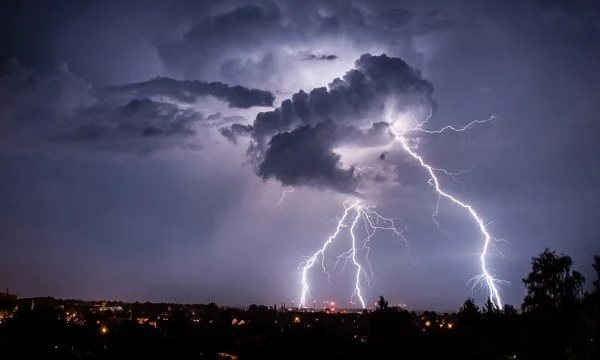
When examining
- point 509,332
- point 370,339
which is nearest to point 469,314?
point 509,332

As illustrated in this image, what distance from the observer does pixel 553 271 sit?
38.5 metres

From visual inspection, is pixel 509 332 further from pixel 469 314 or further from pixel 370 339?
pixel 370 339

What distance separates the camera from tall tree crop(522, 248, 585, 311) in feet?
124

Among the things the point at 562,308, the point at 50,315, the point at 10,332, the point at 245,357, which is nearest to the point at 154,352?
the point at 245,357

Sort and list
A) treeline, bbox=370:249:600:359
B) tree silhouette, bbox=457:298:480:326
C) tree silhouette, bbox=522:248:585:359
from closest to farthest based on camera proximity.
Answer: treeline, bbox=370:249:600:359, tree silhouette, bbox=522:248:585:359, tree silhouette, bbox=457:298:480:326

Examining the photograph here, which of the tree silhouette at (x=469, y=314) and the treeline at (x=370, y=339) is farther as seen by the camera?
the tree silhouette at (x=469, y=314)

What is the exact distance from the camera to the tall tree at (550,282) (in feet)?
124

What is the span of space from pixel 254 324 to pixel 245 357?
2474 centimetres

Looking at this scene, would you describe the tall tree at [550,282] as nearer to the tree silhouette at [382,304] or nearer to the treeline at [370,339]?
the treeline at [370,339]

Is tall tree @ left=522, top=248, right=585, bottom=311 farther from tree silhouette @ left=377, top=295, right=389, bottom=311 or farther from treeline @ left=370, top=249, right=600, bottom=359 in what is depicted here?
tree silhouette @ left=377, top=295, right=389, bottom=311

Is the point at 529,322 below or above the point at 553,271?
below

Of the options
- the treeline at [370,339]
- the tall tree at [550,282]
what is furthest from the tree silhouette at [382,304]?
the tall tree at [550,282]

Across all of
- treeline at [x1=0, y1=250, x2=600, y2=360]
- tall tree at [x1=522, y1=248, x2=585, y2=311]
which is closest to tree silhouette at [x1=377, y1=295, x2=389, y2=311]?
treeline at [x1=0, y1=250, x2=600, y2=360]

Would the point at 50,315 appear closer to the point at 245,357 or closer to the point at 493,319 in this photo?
the point at 245,357
